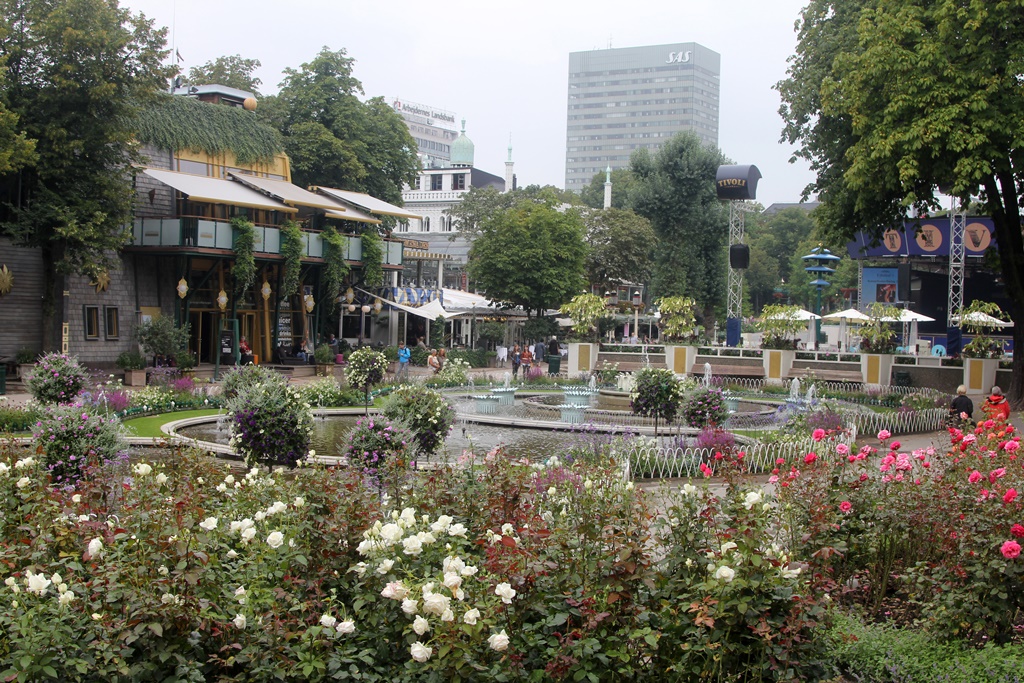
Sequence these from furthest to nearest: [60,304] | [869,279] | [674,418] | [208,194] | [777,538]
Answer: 1. [869,279]
2. [208,194]
3. [60,304]
4. [674,418]
5. [777,538]

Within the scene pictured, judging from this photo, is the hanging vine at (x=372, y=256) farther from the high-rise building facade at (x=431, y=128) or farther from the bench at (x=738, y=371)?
the high-rise building facade at (x=431, y=128)

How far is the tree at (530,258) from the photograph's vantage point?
1895 inches

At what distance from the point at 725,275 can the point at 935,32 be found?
41934 millimetres

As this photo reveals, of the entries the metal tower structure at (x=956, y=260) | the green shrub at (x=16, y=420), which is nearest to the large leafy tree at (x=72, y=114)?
the green shrub at (x=16, y=420)

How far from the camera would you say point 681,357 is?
3759cm

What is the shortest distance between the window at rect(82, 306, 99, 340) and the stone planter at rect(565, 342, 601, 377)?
16.8m

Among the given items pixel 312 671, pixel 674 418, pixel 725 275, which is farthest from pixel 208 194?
pixel 725 275

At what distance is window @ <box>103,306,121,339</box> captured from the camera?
3300 cm

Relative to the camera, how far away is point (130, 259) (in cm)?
3422

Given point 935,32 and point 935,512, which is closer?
point 935,512

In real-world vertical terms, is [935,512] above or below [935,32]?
below

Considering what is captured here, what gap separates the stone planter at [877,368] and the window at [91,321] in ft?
83.6

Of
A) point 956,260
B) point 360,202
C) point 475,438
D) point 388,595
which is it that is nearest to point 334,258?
point 360,202

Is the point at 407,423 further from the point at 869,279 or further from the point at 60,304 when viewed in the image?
the point at 869,279
